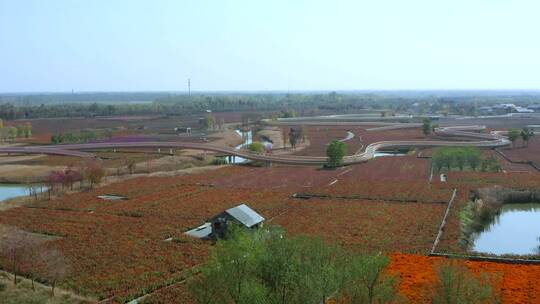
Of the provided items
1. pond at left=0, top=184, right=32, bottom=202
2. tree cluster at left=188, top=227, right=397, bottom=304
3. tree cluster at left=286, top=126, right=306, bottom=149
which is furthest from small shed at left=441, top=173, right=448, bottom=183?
pond at left=0, top=184, right=32, bottom=202

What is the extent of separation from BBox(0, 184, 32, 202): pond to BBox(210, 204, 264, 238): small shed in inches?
808

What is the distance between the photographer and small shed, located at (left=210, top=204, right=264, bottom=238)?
910 inches

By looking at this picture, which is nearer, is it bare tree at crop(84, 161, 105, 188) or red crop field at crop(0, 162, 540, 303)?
red crop field at crop(0, 162, 540, 303)

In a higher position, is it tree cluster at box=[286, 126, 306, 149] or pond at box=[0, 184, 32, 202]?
tree cluster at box=[286, 126, 306, 149]

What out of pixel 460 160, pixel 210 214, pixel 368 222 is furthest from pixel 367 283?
pixel 460 160

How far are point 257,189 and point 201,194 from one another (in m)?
3.97

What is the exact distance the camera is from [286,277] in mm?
12336

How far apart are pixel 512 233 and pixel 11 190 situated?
34900 mm

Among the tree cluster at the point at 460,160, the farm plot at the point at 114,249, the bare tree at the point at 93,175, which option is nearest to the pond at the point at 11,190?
the bare tree at the point at 93,175

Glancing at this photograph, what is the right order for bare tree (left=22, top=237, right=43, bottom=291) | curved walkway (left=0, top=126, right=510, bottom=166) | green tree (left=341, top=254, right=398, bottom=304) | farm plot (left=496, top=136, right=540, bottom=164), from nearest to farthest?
green tree (left=341, top=254, right=398, bottom=304) → bare tree (left=22, top=237, right=43, bottom=291) → farm plot (left=496, top=136, right=540, bottom=164) → curved walkway (left=0, top=126, right=510, bottom=166)

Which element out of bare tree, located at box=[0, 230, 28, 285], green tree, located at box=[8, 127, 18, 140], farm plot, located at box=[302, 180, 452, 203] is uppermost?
bare tree, located at box=[0, 230, 28, 285]

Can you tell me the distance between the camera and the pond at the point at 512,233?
24.2 meters

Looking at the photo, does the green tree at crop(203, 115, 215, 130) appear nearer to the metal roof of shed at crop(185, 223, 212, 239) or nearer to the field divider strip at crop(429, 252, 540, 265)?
the metal roof of shed at crop(185, 223, 212, 239)

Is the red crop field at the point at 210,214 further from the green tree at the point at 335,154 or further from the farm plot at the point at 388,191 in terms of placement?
the green tree at the point at 335,154
